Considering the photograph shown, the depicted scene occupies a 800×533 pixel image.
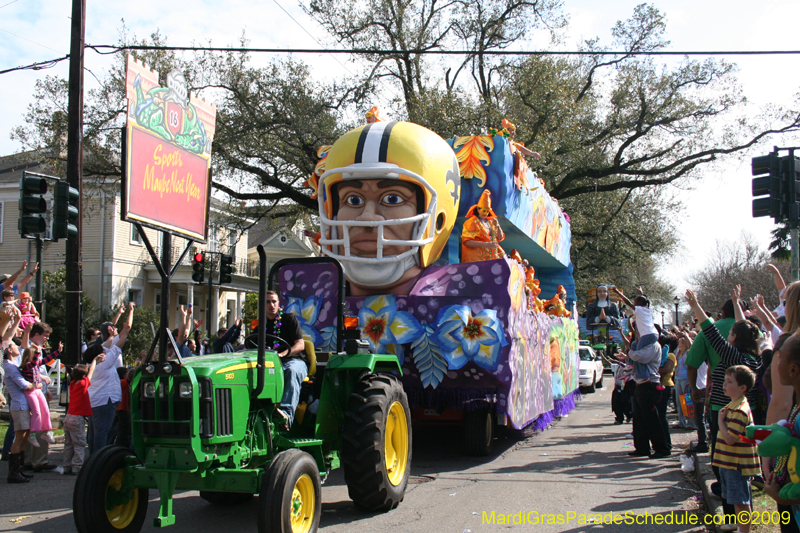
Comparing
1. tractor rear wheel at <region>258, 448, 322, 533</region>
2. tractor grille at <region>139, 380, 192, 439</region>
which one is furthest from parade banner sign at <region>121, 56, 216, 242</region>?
tractor rear wheel at <region>258, 448, 322, 533</region>

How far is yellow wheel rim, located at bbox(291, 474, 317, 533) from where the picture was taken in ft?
15.5

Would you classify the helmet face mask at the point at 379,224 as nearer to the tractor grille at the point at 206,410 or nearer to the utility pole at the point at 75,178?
the tractor grille at the point at 206,410

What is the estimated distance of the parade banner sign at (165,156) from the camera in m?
4.46

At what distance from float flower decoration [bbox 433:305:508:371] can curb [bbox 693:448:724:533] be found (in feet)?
7.84

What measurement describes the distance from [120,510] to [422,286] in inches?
177

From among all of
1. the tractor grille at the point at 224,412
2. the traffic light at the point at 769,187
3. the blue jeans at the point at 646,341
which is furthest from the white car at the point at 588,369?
the tractor grille at the point at 224,412

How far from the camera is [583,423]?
1249cm

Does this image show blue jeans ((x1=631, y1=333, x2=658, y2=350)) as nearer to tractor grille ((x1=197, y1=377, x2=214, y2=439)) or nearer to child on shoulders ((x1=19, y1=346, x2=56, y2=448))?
tractor grille ((x1=197, y1=377, x2=214, y2=439))

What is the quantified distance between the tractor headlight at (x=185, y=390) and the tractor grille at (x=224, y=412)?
19 cm

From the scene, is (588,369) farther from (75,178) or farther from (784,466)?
(784,466)

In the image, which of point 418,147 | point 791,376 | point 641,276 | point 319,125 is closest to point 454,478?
point 418,147

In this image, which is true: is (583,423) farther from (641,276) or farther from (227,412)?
(641,276)

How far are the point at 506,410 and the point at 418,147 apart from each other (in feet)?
11.3

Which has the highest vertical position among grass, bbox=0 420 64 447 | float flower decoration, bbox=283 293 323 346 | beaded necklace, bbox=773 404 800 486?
float flower decoration, bbox=283 293 323 346
